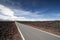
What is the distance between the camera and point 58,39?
54.2 feet

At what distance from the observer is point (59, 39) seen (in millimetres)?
16531

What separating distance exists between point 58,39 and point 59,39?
0.34 ft
